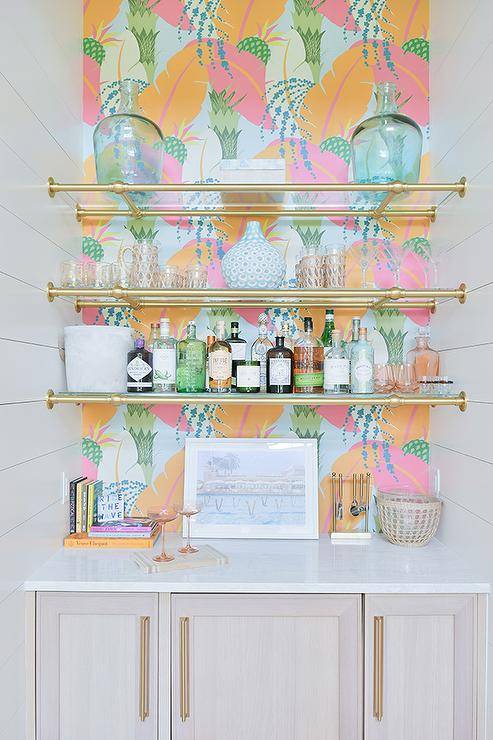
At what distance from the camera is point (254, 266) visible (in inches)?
73.5

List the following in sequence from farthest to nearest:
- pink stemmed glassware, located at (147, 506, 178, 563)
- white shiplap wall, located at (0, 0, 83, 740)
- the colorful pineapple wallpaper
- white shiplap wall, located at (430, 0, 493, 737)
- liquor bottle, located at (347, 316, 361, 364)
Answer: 1. the colorful pineapple wallpaper
2. liquor bottle, located at (347, 316, 361, 364)
3. pink stemmed glassware, located at (147, 506, 178, 563)
4. white shiplap wall, located at (430, 0, 493, 737)
5. white shiplap wall, located at (0, 0, 83, 740)

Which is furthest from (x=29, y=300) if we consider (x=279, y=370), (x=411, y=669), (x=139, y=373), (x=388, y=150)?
(x=411, y=669)

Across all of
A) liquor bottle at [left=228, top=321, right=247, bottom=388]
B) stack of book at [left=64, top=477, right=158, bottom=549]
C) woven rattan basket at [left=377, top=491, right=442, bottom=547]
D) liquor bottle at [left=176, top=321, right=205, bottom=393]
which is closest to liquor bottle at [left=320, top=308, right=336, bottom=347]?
liquor bottle at [left=228, top=321, right=247, bottom=388]

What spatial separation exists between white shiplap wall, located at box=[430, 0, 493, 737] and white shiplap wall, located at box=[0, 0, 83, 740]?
1.15 meters

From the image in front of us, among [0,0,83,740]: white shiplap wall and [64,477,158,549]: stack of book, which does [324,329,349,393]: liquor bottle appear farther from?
[0,0,83,740]: white shiplap wall

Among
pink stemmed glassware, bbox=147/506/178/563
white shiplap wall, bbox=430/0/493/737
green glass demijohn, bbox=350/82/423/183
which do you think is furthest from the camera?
green glass demijohn, bbox=350/82/423/183

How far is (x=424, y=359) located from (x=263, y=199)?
2.31 ft

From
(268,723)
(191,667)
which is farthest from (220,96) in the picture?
(268,723)

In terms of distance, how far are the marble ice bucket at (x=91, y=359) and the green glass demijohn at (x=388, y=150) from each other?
0.88 meters

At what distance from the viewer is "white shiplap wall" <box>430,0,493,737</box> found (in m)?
1.62

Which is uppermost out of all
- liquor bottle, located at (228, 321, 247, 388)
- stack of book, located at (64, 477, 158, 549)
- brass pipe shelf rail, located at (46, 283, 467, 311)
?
brass pipe shelf rail, located at (46, 283, 467, 311)

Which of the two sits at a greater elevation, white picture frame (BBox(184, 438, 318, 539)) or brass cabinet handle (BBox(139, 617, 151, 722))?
white picture frame (BBox(184, 438, 318, 539))

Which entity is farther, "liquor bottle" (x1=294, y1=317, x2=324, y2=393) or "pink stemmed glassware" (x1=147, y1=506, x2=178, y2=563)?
"liquor bottle" (x1=294, y1=317, x2=324, y2=393)

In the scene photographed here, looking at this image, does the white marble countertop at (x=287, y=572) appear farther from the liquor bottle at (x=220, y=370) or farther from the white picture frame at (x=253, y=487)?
the liquor bottle at (x=220, y=370)
